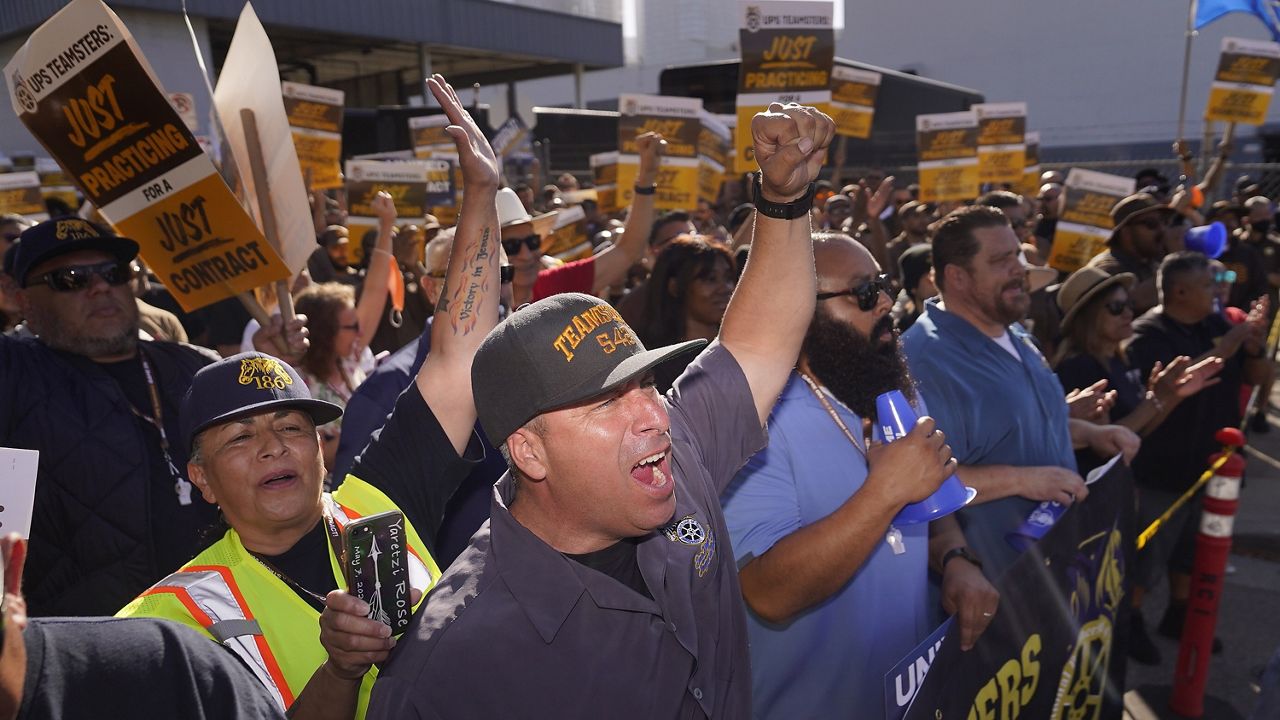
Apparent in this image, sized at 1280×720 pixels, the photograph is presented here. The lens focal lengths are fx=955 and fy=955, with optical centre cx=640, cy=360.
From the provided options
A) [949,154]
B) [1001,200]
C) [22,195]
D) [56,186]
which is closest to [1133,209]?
[1001,200]

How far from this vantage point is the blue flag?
1130 centimetres

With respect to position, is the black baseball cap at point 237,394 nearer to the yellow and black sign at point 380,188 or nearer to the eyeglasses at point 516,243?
the eyeglasses at point 516,243

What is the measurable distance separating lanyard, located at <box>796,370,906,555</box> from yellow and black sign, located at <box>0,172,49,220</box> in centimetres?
815

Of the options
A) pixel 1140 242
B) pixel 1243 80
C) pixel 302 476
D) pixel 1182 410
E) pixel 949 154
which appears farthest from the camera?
pixel 1243 80

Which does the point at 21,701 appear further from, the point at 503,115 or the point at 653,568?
the point at 503,115

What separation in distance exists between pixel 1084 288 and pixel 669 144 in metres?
4.25

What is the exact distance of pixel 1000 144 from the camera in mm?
10227

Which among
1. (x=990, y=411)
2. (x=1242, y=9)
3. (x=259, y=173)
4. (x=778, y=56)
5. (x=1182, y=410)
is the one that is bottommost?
(x=1182, y=410)

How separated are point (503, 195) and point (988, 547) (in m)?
2.82

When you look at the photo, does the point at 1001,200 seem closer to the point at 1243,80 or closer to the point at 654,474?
the point at 1243,80

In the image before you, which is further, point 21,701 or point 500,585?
point 500,585

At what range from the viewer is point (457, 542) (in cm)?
311

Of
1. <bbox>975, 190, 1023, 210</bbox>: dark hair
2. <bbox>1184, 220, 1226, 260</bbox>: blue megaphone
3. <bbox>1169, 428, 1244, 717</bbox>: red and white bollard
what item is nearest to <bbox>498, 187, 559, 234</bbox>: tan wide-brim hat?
<bbox>1169, 428, 1244, 717</bbox>: red and white bollard

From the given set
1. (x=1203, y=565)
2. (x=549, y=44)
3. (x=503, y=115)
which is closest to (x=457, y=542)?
(x=1203, y=565)
